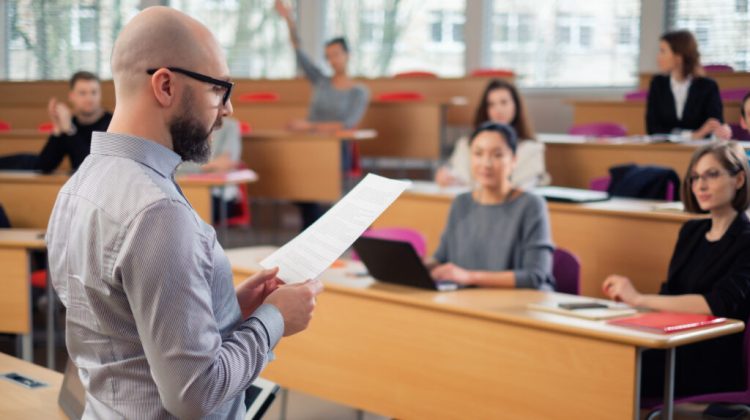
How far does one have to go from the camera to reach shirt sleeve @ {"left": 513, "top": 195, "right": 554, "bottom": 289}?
10.4 ft

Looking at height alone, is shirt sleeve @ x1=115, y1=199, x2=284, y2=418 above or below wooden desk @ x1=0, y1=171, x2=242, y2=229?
above

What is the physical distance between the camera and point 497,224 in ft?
11.1

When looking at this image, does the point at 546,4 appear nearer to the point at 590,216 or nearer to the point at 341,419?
the point at 590,216

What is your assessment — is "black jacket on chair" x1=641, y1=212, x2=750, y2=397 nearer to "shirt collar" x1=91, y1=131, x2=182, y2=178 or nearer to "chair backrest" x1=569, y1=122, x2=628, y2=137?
"shirt collar" x1=91, y1=131, x2=182, y2=178

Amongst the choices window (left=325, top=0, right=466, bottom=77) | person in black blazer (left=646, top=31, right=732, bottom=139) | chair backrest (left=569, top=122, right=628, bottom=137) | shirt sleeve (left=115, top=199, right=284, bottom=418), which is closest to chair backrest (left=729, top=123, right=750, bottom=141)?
person in black blazer (left=646, top=31, right=732, bottom=139)

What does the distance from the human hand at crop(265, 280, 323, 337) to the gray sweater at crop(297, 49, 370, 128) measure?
20.7 ft

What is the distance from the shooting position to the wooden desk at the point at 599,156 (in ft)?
16.7

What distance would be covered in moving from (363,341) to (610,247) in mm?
1546

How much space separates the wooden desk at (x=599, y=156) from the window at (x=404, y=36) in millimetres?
4625

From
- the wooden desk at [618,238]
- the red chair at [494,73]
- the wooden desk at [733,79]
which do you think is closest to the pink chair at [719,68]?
the wooden desk at [733,79]

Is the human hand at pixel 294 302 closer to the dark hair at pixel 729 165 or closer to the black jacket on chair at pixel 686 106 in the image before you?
the dark hair at pixel 729 165

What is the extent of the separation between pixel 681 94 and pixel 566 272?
9.56 ft

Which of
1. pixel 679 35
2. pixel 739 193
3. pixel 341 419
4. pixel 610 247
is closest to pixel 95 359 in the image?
pixel 739 193

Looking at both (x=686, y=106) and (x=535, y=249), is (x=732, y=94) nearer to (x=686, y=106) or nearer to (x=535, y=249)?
(x=686, y=106)
